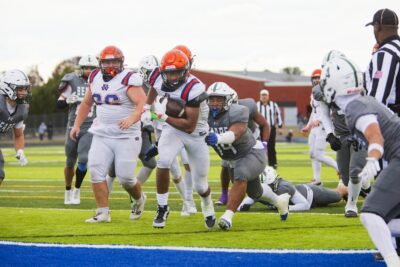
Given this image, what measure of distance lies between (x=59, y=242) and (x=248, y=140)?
6.81ft

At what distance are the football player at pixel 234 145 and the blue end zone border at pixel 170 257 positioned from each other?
1.19 meters

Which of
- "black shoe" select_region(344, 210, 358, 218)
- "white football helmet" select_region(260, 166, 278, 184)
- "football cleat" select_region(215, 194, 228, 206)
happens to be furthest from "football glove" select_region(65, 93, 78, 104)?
"black shoe" select_region(344, 210, 358, 218)

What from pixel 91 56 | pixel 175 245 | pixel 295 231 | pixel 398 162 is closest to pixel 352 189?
pixel 295 231

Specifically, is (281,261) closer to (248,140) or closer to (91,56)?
(248,140)

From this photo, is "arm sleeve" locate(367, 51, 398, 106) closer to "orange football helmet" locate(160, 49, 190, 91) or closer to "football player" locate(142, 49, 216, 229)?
"football player" locate(142, 49, 216, 229)

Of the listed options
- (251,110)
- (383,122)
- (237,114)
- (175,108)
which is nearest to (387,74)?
(383,122)

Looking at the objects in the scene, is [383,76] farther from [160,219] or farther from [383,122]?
[160,219]

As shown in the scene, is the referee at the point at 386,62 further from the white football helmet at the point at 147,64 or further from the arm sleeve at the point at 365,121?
the white football helmet at the point at 147,64

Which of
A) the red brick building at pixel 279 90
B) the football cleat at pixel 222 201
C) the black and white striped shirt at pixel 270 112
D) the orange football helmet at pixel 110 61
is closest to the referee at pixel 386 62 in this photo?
the orange football helmet at pixel 110 61

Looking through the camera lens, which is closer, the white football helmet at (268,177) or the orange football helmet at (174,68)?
the orange football helmet at (174,68)

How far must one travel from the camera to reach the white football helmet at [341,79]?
5.19 meters

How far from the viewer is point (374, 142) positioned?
477 centimetres

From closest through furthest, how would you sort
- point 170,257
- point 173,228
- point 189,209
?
point 170,257
point 173,228
point 189,209

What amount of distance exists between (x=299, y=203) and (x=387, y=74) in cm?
291
